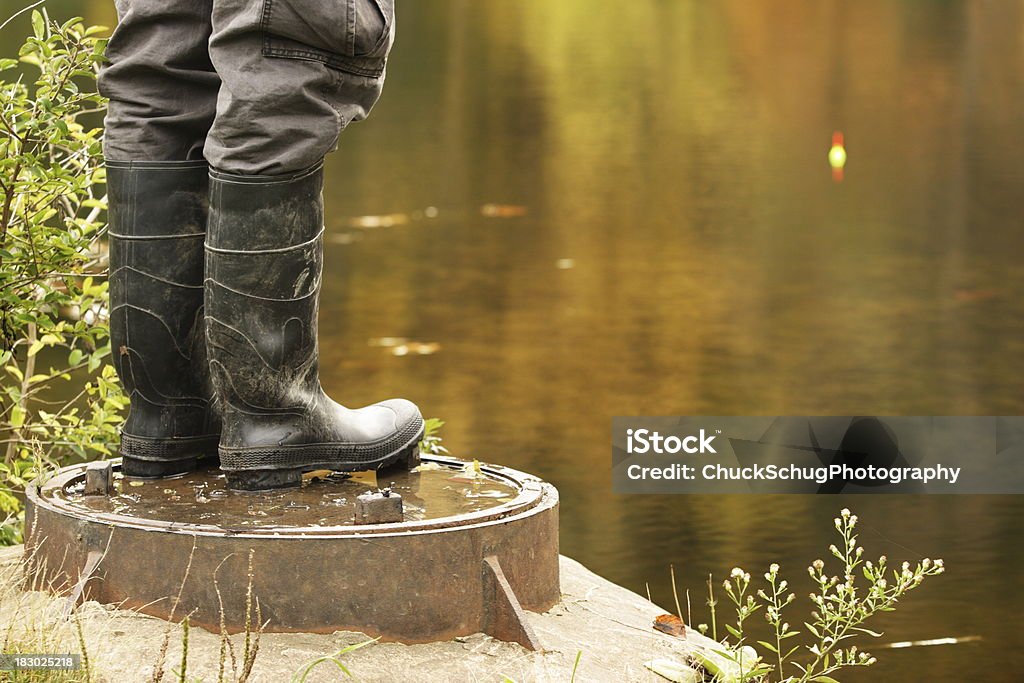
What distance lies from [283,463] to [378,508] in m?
0.37

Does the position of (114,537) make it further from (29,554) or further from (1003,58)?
(1003,58)

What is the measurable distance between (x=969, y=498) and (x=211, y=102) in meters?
3.75

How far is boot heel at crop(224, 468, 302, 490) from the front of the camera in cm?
396

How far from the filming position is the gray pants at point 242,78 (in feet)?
12.2

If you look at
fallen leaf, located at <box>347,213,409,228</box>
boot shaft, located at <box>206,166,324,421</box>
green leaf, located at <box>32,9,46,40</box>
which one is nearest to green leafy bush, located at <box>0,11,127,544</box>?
green leaf, located at <box>32,9,46,40</box>

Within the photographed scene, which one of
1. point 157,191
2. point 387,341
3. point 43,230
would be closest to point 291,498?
point 157,191

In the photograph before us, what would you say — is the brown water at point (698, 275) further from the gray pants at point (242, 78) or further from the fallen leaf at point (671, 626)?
the gray pants at point (242, 78)

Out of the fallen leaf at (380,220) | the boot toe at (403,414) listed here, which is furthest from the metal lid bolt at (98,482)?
the fallen leaf at (380,220)

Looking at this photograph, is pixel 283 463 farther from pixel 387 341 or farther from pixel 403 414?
pixel 387 341

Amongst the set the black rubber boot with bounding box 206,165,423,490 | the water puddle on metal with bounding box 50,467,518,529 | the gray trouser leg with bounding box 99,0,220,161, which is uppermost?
the gray trouser leg with bounding box 99,0,220,161

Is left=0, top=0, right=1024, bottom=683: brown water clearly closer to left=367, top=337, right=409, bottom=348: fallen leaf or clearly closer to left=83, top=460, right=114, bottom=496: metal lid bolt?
left=367, top=337, right=409, bottom=348: fallen leaf

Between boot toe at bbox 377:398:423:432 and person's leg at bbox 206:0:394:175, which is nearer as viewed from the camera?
person's leg at bbox 206:0:394:175

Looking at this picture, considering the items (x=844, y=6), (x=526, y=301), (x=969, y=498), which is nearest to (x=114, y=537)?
(x=969, y=498)

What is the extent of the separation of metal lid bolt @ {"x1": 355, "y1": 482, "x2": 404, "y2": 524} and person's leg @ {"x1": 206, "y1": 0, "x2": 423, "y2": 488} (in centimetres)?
34
